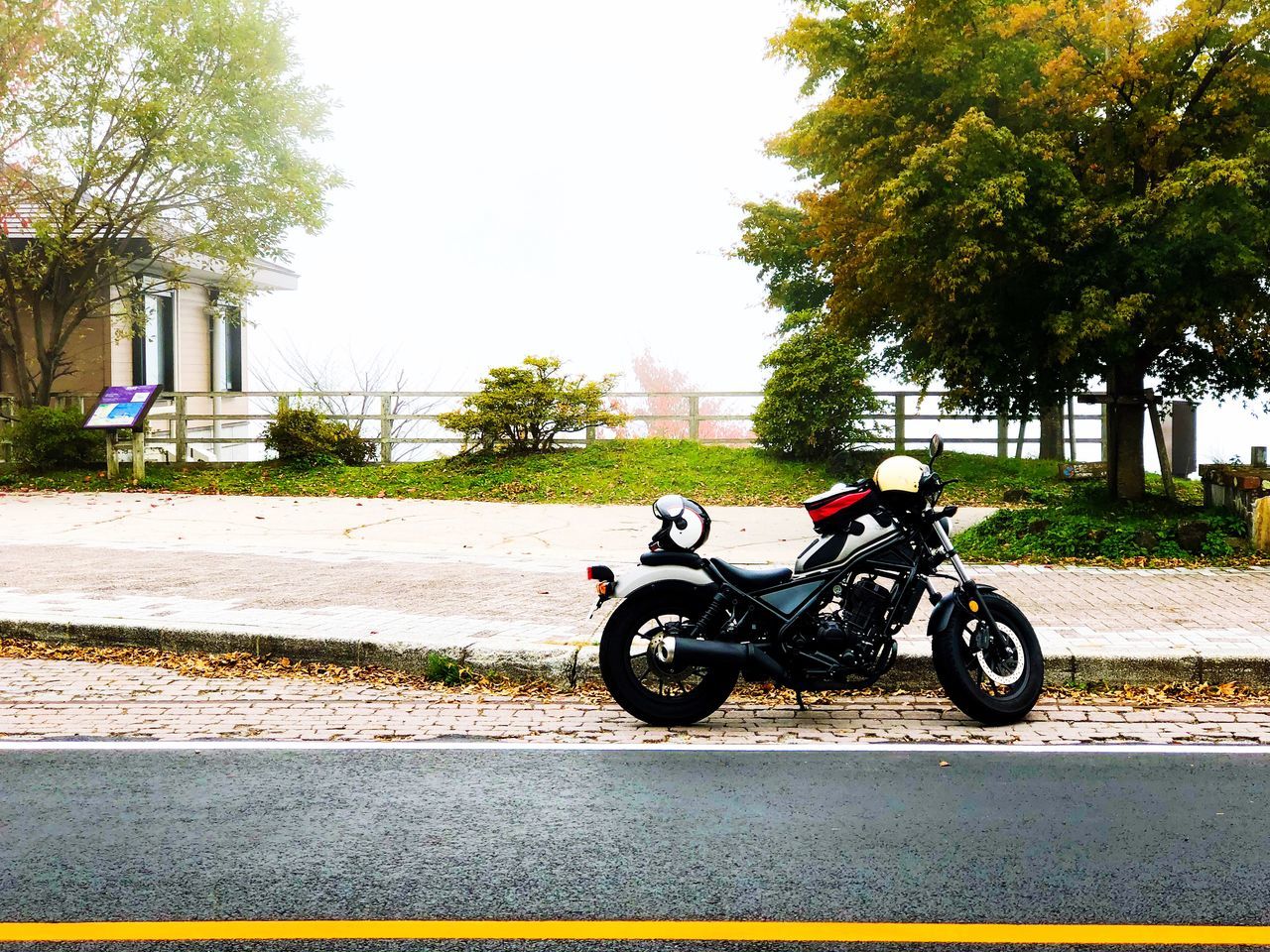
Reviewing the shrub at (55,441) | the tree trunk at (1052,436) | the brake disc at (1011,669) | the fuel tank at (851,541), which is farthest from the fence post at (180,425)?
the brake disc at (1011,669)

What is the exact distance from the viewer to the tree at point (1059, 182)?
13.3 m

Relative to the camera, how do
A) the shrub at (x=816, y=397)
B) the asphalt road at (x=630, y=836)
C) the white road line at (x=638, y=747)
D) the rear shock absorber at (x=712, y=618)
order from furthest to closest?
the shrub at (x=816, y=397)
the rear shock absorber at (x=712, y=618)
the white road line at (x=638, y=747)
the asphalt road at (x=630, y=836)

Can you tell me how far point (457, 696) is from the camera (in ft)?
23.9

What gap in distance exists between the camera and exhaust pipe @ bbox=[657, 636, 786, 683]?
6.28 m

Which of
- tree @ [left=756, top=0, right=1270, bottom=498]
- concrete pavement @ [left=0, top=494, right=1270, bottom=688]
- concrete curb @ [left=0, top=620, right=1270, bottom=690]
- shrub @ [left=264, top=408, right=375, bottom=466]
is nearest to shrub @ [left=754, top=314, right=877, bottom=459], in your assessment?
concrete pavement @ [left=0, top=494, right=1270, bottom=688]

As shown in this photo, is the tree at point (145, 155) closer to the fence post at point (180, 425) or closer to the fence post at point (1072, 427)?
the fence post at point (180, 425)

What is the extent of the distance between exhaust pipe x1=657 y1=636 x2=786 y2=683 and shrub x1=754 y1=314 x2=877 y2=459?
1605 centimetres

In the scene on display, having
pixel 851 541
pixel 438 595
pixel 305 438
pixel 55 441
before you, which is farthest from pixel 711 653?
pixel 55 441

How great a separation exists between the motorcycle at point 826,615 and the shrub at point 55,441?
20.2 meters

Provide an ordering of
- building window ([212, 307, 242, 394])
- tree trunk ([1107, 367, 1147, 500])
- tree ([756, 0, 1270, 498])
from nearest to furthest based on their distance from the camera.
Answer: tree ([756, 0, 1270, 498]), tree trunk ([1107, 367, 1147, 500]), building window ([212, 307, 242, 394])

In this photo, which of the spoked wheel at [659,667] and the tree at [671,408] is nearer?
the spoked wheel at [659,667]

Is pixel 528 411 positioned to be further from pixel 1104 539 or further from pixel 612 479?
pixel 1104 539

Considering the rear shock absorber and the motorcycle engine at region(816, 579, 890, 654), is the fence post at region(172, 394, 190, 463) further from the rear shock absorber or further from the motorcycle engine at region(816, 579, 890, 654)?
the motorcycle engine at region(816, 579, 890, 654)

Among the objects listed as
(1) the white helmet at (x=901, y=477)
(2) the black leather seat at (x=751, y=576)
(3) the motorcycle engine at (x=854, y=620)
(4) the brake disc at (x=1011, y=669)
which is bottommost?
(4) the brake disc at (x=1011, y=669)
